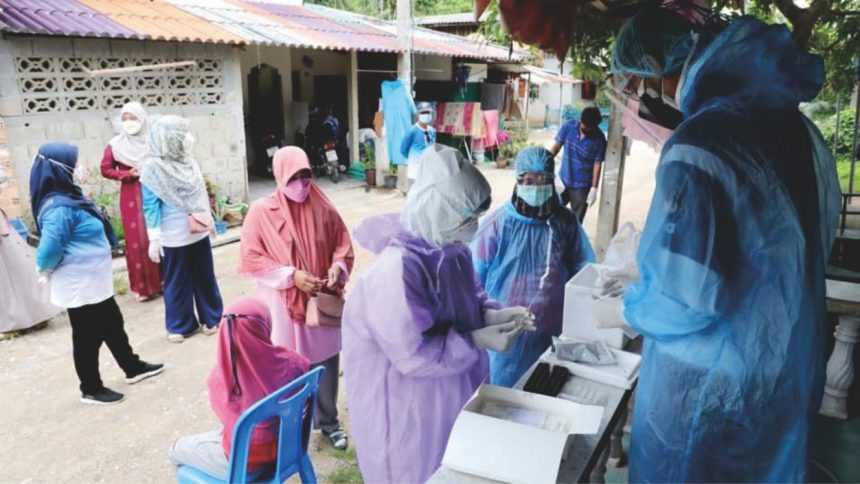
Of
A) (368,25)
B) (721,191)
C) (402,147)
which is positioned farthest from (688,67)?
(368,25)

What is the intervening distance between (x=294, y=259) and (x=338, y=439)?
1049 mm

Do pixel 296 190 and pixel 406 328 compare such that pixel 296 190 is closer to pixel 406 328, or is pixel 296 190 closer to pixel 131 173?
pixel 406 328

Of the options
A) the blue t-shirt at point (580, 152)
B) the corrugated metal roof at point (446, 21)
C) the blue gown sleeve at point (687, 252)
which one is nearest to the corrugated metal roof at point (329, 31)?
the blue t-shirt at point (580, 152)

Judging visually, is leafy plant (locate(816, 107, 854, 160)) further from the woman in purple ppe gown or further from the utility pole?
the woman in purple ppe gown

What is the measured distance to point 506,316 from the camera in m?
2.37

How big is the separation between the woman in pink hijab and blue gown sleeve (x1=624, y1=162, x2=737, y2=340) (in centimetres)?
199

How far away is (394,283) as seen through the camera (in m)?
2.02

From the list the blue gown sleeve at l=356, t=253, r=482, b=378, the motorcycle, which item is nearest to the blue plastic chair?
the blue gown sleeve at l=356, t=253, r=482, b=378

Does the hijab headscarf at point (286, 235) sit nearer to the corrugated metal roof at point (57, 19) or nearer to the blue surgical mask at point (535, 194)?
the blue surgical mask at point (535, 194)

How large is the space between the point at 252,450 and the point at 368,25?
1176cm

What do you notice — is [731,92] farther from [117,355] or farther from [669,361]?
[117,355]

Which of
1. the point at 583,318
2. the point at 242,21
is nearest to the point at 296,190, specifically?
the point at 583,318

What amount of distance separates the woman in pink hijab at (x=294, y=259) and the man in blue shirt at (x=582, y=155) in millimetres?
3773

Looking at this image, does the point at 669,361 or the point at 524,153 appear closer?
the point at 669,361
